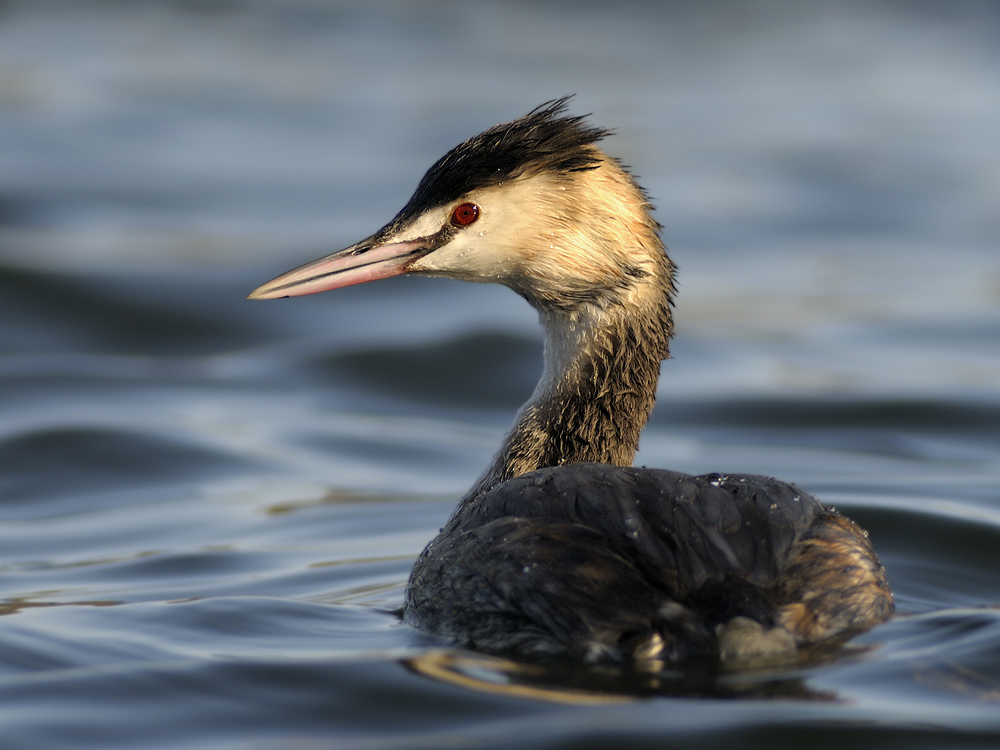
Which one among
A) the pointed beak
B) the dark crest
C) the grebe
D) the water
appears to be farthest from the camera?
the pointed beak

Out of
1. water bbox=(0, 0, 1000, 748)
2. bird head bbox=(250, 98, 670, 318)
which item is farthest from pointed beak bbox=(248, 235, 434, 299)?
water bbox=(0, 0, 1000, 748)

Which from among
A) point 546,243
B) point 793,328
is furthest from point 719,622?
point 793,328

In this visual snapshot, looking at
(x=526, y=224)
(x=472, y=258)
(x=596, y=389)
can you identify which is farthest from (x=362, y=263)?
(x=596, y=389)

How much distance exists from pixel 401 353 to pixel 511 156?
15.9 ft

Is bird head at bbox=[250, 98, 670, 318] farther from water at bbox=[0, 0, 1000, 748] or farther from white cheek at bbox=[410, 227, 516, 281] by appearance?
water at bbox=[0, 0, 1000, 748]

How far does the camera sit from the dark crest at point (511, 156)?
5496 mm

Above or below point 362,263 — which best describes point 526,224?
above

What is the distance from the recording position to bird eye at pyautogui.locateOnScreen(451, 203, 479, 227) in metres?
5.55

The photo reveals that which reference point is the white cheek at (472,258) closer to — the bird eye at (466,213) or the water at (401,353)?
the bird eye at (466,213)

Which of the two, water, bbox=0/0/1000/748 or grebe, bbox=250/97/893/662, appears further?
water, bbox=0/0/1000/748

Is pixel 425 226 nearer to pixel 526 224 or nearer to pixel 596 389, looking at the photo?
pixel 526 224

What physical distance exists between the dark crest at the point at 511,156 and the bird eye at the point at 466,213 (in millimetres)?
47

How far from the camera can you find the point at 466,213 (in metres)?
5.56

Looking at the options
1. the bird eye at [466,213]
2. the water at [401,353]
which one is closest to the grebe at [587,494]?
the bird eye at [466,213]
